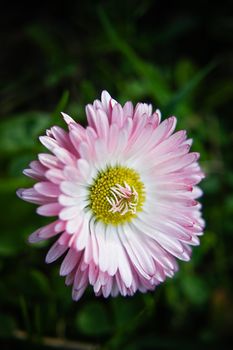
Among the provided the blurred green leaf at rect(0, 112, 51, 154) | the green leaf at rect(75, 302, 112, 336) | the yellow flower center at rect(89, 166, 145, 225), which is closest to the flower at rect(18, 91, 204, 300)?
the yellow flower center at rect(89, 166, 145, 225)

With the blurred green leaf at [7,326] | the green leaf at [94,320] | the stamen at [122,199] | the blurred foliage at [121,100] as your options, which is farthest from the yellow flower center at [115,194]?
the blurred green leaf at [7,326]

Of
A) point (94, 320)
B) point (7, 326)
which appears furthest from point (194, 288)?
point (7, 326)

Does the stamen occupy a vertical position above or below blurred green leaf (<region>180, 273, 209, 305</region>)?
above

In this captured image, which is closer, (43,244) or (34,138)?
(43,244)

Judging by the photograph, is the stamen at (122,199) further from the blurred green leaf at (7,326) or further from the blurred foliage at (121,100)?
the blurred green leaf at (7,326)

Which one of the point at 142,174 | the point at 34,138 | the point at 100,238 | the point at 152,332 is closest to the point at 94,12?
the point at 34,138

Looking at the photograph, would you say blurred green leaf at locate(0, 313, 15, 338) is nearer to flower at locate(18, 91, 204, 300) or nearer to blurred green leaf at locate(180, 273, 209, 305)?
flower at locate(18, 91, 204, 300)

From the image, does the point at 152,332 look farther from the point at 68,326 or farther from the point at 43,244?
the point at 43,244
